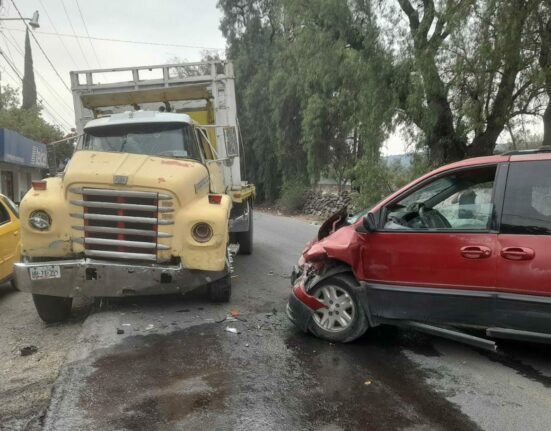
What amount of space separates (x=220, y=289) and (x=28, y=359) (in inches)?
92.6

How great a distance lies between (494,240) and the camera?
4539 mm

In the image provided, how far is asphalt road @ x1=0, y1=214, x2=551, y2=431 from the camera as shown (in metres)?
3.74

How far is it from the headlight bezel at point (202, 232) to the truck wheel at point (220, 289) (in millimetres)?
862

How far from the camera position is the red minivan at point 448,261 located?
4.42 meters

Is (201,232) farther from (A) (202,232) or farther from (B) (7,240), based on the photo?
(B) (7,240)

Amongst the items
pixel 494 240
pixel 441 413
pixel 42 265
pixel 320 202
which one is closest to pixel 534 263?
pixel 494 240

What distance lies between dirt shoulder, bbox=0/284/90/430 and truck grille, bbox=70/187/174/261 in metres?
1.04

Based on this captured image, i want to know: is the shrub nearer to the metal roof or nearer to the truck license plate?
the metal roof

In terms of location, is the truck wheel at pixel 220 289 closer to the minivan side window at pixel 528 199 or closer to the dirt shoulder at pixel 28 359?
the dirt shoulder at pixel 28 359

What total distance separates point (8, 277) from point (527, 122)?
46.8 feet

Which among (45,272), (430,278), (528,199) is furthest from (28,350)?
(528,199)

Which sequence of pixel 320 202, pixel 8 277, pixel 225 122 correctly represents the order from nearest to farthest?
pixel 8 277
pixel 225 122
pixel 320 202

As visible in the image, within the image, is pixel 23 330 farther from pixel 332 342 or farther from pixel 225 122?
pixel 225 122

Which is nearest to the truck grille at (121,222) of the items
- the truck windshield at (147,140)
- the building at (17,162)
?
the truck windshield at (147,140)
